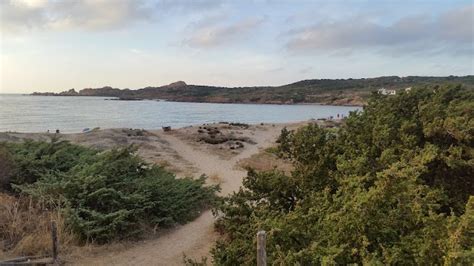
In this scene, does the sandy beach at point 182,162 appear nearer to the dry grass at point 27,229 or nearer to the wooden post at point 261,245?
the dry grass at point 27,229

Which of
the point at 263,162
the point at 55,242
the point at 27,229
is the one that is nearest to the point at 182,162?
the point at 263,162

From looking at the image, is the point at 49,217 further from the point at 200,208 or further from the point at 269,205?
the point at 269,205

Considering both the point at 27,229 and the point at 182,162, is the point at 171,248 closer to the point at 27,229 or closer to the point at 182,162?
the point at 27,229

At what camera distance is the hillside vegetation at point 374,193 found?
459 centimetres

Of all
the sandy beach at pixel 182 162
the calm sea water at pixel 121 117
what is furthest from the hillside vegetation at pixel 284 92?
the sandy beach at pixel 182 162

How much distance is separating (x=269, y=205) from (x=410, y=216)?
244cm

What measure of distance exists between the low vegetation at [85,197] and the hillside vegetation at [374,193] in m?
4.85

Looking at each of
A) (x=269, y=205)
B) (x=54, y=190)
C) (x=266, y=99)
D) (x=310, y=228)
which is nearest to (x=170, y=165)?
(x=54, y=190)

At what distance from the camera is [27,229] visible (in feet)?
33.1

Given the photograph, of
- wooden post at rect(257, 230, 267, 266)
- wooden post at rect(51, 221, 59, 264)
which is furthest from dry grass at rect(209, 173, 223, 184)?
wooden post at rect(257, 230, 267, 266)

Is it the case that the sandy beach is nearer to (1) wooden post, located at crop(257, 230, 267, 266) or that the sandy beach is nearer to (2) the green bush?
(2) the green bush

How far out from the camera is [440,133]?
6914 mm

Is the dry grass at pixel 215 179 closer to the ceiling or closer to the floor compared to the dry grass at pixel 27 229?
closer to the floor

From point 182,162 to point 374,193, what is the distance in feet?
65.0
